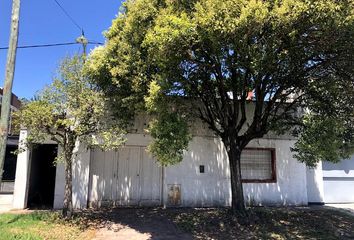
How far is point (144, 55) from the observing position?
403 inches

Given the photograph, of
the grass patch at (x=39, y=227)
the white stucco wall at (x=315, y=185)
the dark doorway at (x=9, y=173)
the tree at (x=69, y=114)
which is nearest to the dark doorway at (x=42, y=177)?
the grass patch at (x=39, y=227)

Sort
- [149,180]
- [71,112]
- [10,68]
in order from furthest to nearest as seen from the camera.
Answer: [149,180] → [71,112] → [10,68]

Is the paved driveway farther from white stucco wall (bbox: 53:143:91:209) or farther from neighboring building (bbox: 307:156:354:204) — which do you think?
neighboring building (bbox: 307:156:354:204)

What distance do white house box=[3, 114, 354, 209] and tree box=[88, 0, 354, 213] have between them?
2709 mm

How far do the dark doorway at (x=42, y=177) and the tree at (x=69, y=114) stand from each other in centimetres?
316

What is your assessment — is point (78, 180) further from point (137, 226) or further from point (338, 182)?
point (338, 182)

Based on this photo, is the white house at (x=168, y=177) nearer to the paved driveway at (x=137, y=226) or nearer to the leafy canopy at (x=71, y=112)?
the paved driveway at (x=137, y=226)

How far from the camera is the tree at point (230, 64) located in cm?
764

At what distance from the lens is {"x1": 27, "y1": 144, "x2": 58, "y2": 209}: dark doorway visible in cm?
1391

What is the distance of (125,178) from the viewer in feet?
45.6

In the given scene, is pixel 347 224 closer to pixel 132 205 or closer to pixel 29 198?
pixel 132 205

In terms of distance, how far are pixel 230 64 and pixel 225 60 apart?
16cm

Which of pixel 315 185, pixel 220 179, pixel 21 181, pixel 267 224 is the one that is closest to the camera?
pixel 267 224

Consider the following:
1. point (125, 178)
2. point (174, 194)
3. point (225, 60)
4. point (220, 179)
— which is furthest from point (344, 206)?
point (225, 60)
